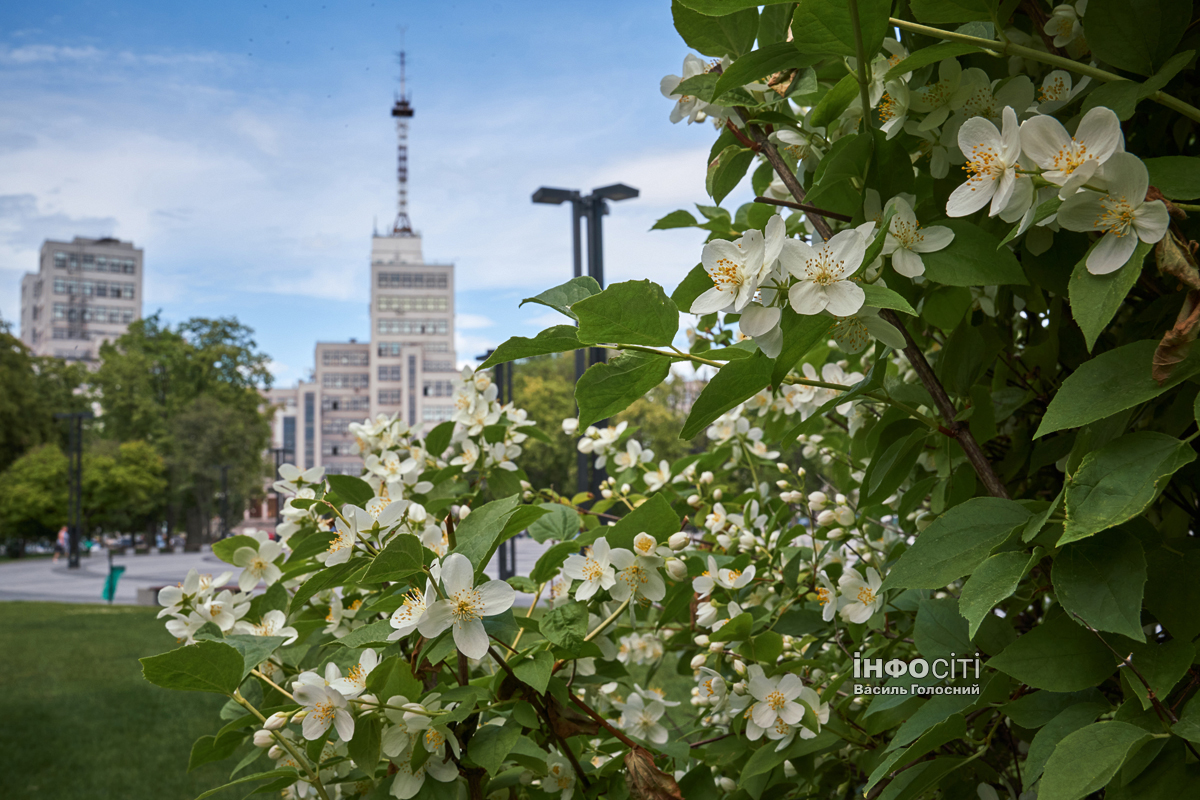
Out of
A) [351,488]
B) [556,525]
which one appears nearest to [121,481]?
[351,488]

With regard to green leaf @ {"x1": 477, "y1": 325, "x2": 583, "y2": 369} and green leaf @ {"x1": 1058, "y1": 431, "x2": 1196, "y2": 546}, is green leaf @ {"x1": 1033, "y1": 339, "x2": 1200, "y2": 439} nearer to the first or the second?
green leaf @ {"x1": 1058, "y1": 431, "x2": 1196, "y2": 546}

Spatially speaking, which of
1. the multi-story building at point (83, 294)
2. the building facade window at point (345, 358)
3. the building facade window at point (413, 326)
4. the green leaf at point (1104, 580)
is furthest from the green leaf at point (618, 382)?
the multi-story building at point (83, 294)

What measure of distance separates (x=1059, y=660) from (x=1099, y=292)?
290 millimetres

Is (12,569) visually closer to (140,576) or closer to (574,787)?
(140,576)

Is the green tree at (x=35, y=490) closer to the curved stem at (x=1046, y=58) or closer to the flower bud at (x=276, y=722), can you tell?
the flower bud at (x=276, y=722)

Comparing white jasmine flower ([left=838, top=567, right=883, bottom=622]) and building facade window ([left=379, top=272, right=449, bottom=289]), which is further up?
building facade window ([left=379, top=272, right=449, bottom=289])

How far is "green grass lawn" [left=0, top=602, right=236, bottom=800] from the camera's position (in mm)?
4469

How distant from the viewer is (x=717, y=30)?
770 mm

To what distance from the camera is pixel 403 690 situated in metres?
0.85

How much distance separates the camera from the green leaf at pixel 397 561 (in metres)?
0.71

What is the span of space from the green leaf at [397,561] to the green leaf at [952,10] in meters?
0.64

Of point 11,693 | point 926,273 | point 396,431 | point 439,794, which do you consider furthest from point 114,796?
point 926,273

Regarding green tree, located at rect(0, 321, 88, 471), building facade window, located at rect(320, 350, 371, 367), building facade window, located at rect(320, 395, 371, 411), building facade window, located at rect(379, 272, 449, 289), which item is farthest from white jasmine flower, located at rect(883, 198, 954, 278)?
building facade window, located at rect(320, 350, 371, 367)

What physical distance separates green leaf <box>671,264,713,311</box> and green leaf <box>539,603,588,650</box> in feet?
1.30
